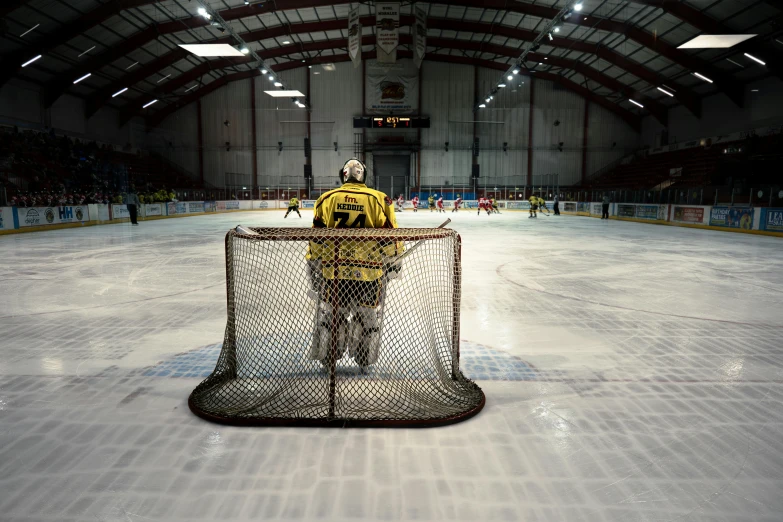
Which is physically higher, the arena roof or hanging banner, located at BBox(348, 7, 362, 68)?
the arena roof

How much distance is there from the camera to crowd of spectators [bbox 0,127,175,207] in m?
19.1

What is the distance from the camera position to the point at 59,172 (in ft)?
85.1

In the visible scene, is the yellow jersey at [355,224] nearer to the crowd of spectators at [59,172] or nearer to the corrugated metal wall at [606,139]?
the crowd of spectators at [59,172]

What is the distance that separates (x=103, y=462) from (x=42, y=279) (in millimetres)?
7132

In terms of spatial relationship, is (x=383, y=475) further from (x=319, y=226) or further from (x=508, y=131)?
(x=508, y=131)

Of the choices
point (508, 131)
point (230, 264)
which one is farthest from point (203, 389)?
point (508, 131)

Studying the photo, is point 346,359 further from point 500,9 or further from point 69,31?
point 500,9

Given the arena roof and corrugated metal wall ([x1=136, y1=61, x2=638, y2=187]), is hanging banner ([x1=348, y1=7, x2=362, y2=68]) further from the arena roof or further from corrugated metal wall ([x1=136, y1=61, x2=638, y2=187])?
corrugated metal wall ([x1=136, y1=61, x2=638, y2=187])

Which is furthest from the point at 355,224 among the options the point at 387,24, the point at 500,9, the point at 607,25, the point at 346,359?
the point at 607,25

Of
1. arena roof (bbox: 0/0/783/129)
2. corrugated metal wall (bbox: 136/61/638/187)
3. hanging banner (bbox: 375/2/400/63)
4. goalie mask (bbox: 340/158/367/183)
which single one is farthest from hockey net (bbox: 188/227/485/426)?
corrugated metal wall (bbox: 136/61/638/187)

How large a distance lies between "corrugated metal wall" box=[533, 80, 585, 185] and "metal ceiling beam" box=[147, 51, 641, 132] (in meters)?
0.86

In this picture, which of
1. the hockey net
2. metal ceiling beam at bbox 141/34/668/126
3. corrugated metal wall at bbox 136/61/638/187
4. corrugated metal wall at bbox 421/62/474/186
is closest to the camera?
the hockey net

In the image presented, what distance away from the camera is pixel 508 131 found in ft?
135

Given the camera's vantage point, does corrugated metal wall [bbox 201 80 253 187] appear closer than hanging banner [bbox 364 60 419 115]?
No
